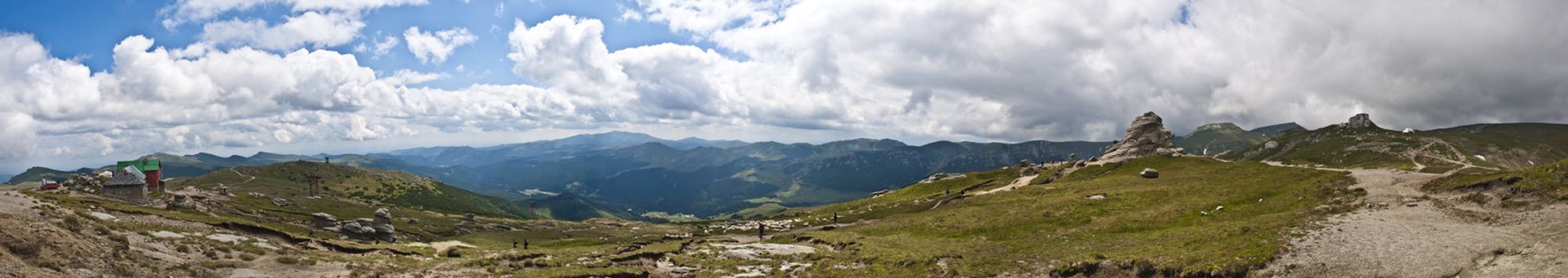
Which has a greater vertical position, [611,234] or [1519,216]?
[1519,216]

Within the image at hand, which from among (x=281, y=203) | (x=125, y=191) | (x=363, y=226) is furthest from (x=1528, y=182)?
(x=281, y=203)

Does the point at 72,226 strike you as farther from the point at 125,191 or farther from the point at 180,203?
the point at 125,191

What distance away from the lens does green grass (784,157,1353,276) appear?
43141mm

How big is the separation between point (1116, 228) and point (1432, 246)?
89.0 ft

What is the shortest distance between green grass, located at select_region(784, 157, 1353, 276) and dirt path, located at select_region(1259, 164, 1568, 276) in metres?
2.03

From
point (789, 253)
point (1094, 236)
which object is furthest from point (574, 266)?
point (1094, 236)

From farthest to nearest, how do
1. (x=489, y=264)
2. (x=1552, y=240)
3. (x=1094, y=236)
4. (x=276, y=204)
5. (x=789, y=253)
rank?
(x=276, y=204) < (x=1094, y=236) < (x=789, y=253) < (x=489, y=264) < (x=1552, y=240)

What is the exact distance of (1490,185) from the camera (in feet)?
157

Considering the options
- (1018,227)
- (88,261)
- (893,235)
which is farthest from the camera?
(893,235)

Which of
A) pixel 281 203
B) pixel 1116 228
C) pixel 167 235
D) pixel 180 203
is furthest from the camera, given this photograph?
pixel 281 203

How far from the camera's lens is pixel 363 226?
96.9 m

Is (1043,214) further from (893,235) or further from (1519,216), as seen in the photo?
(1519,216)

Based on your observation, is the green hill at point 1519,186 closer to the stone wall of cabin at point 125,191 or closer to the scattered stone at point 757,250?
the scattered stone at point 757,250

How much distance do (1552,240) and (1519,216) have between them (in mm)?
8557
